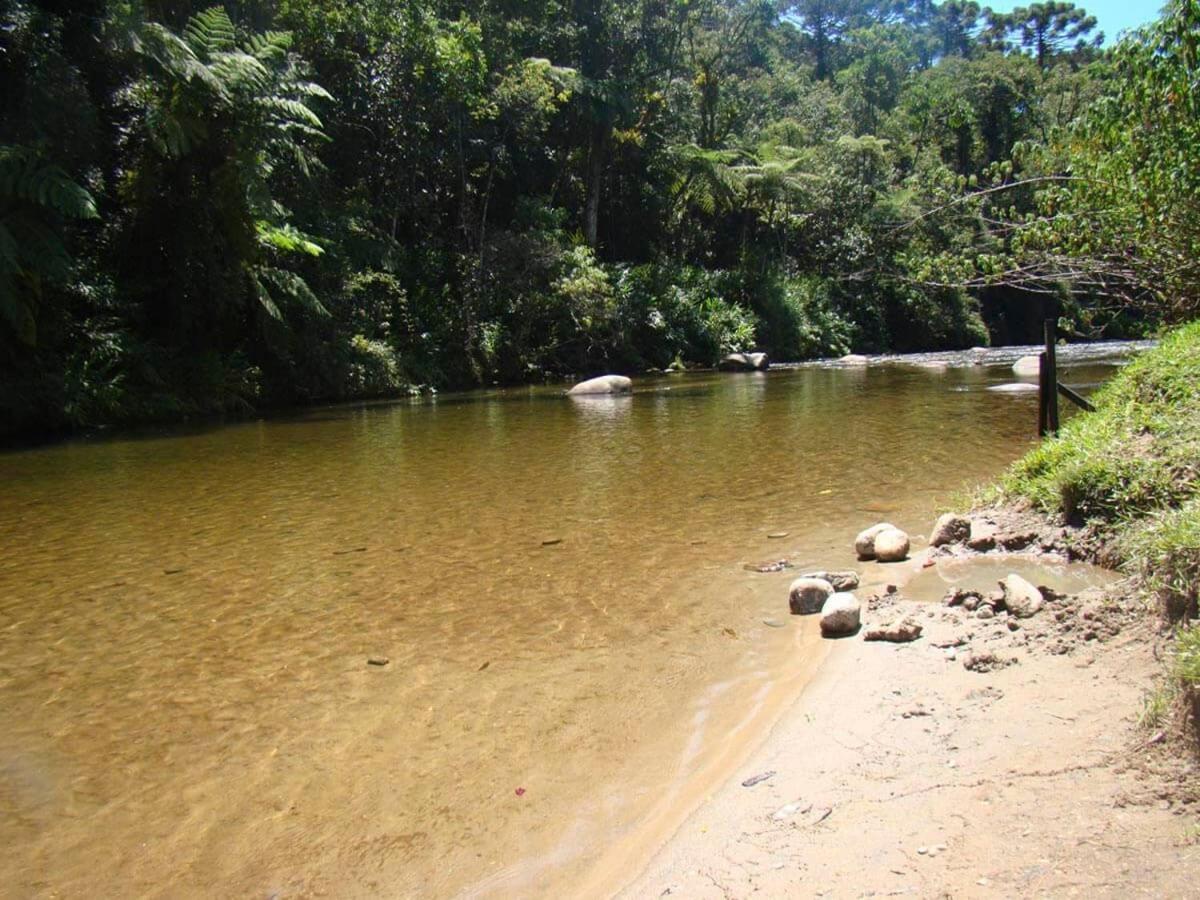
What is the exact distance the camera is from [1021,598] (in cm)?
400

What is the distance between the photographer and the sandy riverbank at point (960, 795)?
7.02ft

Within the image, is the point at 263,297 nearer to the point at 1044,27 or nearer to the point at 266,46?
the point at 266,46

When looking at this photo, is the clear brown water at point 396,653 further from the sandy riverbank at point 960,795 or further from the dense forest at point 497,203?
the dense forest at point 497,203

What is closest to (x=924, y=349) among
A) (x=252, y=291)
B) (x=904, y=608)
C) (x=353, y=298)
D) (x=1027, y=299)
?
(x=1027, y=299)

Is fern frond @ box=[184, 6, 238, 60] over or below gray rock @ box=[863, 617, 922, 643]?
over

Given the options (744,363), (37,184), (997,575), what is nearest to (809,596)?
(997,575)

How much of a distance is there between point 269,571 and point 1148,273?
8356 mm

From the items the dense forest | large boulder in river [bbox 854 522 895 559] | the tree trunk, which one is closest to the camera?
large boulder in river [bbox 854 522 895 559]

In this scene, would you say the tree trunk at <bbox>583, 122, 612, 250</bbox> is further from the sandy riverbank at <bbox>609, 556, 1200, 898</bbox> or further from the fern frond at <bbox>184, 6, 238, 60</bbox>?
the sandy riverbank at <bbox>609, 556, 1200, 898</bbox>

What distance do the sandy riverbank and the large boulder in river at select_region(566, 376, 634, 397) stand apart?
51.3ft

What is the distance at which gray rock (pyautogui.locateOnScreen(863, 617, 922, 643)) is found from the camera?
4004 millimetres

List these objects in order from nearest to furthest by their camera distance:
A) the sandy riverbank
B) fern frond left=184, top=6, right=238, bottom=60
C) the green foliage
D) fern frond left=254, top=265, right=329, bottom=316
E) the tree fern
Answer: the sandy riverbank, the green foliage, the tree fern, fern frond left=184, top=6, right=238, bottom=60, fern frond left=254, top=265, right=329, bottom=316

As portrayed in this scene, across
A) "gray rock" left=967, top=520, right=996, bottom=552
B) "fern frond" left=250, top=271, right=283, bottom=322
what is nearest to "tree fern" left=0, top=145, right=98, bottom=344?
"fern frond" left=250, top=271, right=283, bottom=322

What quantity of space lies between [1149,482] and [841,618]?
70.0 inches
